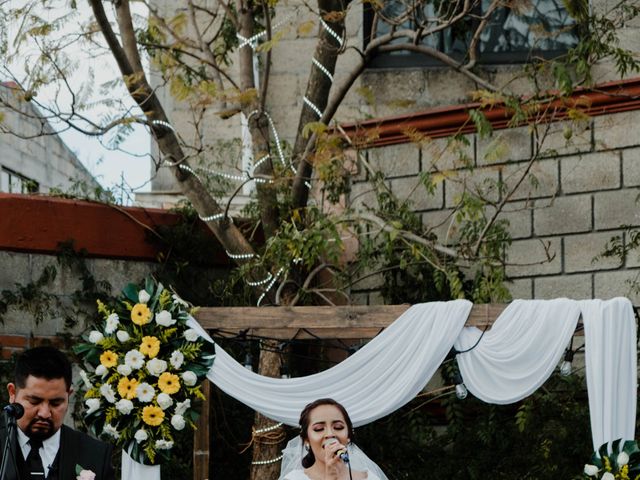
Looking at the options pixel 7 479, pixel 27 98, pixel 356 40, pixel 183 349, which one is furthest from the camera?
pixel 356 40

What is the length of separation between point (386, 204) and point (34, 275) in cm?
266

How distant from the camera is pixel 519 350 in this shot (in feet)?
29.2

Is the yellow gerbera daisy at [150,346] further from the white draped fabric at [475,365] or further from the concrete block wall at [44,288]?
the concrete block wall at [44,288]

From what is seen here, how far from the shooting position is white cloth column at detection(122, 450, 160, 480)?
8.79 m

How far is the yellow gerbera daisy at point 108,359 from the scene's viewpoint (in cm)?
873

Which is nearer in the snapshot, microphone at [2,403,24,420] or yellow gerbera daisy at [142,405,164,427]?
microphone at [2,403,24,420]

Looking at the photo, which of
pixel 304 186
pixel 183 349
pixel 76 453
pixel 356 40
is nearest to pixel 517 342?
pixel 183 349

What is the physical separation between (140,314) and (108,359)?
13.0 inches

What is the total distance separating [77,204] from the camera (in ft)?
35.7

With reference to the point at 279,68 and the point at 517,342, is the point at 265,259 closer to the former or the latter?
the point at 517,342

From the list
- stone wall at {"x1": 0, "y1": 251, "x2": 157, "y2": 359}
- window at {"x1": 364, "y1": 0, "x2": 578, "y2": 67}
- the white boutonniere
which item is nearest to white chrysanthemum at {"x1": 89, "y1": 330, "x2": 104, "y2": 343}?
stone wall at {"x1": 0, "y1": 251, "x2": 157, "y2": 359}

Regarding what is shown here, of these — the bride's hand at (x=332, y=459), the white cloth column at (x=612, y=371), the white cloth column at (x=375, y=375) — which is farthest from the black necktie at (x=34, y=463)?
the white cloth column at (x=612, y=371)

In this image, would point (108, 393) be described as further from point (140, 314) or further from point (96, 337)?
point (140, 314)

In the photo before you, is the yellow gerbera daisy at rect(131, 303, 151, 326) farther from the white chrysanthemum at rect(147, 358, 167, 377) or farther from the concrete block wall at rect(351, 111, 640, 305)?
the concrete block wall at rect(351, 111, 640, 305)
